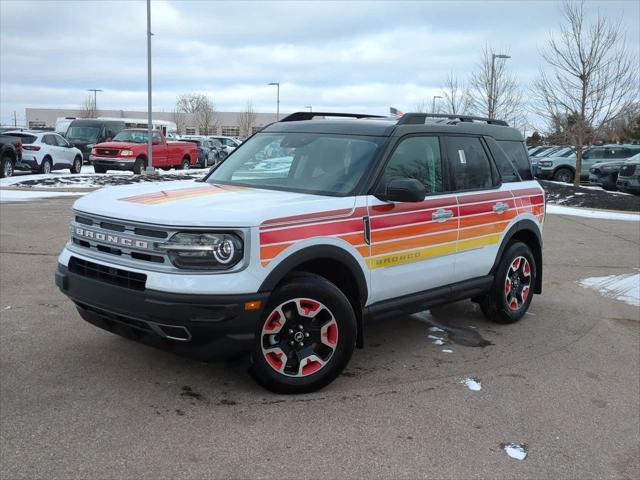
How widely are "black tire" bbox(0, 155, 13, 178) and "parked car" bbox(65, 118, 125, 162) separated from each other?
9.46 metres

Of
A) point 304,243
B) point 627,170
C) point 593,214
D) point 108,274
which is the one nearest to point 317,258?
point 304,243

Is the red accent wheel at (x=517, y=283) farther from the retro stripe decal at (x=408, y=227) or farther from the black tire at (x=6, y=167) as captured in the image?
the black tire at (x=6, y=167)

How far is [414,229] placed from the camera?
490 centimetres

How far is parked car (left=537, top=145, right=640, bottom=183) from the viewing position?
2678cm

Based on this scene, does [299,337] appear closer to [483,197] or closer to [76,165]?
[483,197]

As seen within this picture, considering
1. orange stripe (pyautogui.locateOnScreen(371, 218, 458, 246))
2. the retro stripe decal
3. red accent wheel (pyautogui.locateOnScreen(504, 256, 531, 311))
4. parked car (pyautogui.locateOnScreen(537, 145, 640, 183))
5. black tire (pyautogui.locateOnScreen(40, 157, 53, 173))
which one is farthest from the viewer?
parked car (pyautogui.locateOnScreen(537, 145, 640, 183))

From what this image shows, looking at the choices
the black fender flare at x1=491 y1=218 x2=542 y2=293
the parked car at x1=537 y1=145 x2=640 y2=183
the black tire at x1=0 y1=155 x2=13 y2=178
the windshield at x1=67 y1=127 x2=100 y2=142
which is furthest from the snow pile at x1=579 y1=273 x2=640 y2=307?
the windshield at x1=67 y1=127 x2=100 y2=142

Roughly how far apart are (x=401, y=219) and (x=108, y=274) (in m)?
2.08

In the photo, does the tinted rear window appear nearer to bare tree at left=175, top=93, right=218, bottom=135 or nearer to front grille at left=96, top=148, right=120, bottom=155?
front grille at left=96, top=148, right=120, bottom=155

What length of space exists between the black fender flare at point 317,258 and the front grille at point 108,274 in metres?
0.73

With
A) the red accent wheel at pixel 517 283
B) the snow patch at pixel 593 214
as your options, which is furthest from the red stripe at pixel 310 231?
the snow patch at pixel 593 214

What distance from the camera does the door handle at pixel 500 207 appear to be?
5793 mm

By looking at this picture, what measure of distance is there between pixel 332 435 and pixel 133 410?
123 cm

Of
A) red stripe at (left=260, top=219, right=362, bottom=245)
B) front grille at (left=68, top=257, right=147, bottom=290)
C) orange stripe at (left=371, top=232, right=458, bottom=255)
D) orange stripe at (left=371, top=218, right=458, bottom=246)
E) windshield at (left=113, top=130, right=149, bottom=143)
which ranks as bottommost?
front grille at (left=68, top=257, right=147, bottom=290)
